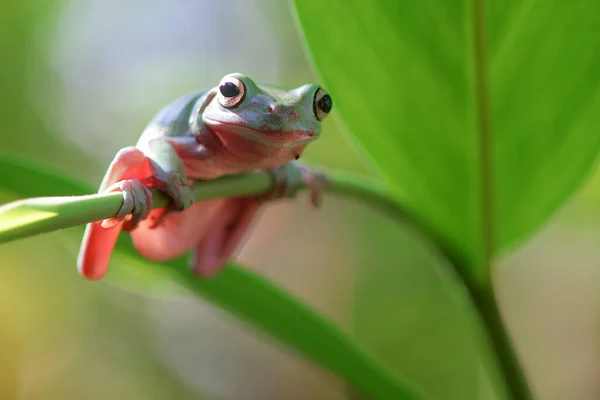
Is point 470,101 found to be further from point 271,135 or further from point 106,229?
point 106,229

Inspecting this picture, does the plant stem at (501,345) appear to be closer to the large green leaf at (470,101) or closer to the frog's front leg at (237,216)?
the large green leaf at (470,101)

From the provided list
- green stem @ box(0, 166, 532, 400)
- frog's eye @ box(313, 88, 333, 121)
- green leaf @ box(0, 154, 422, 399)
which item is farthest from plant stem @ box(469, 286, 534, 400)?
frog's eye @ box(313, 88, 333, 121)

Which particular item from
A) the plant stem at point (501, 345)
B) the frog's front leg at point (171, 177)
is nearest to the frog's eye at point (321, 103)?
the frog's front leg at point (171, 177)

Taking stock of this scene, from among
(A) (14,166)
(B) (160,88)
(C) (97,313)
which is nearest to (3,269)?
(C) (97,313)

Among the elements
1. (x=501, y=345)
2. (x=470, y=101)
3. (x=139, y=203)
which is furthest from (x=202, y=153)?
(x=501, y=345)

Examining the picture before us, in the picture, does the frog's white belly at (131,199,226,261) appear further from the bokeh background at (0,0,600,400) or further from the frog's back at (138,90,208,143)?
the bokeh background at (0,0,600,400)

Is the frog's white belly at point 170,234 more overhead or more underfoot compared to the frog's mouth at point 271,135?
more underfoot
